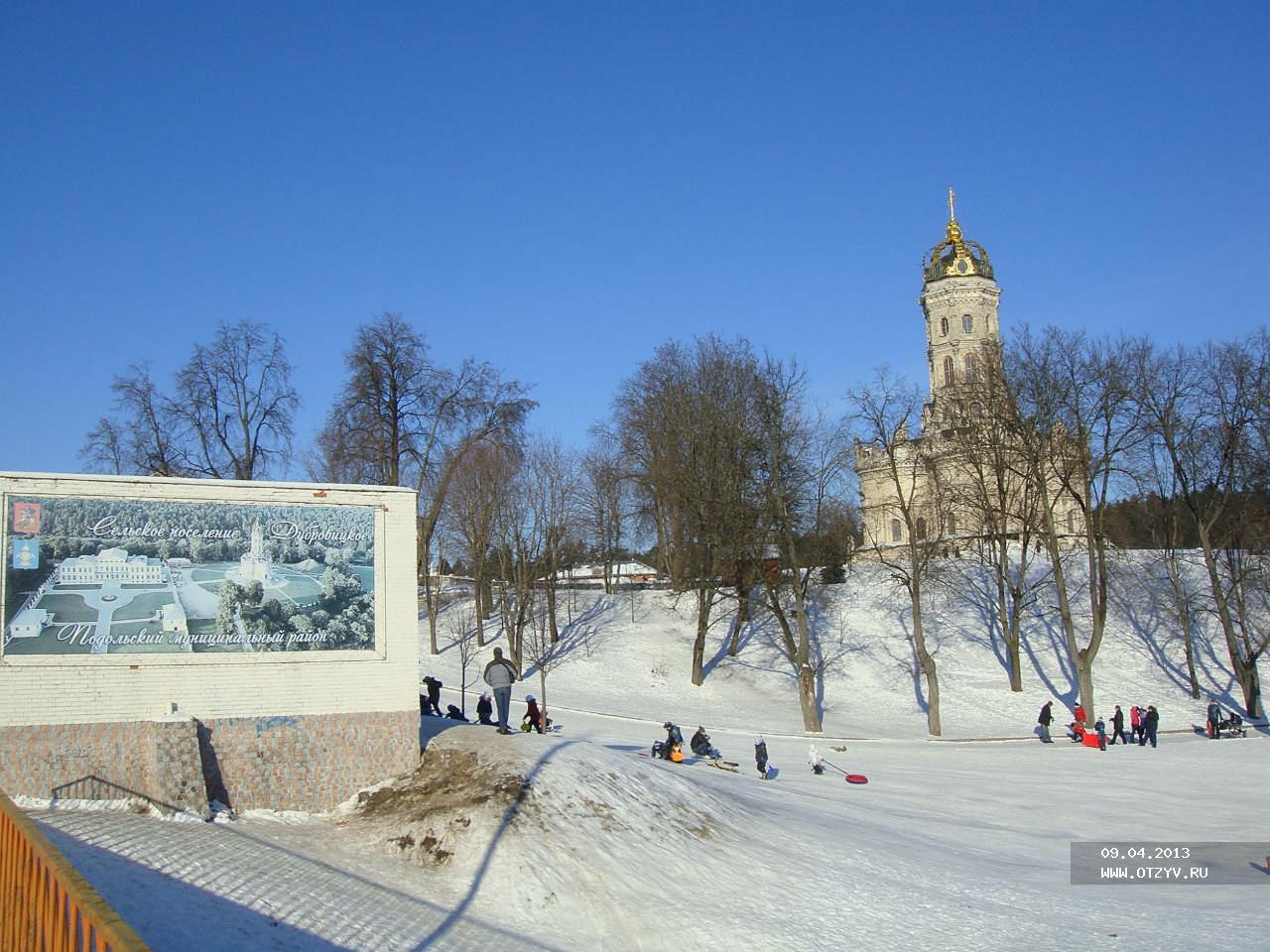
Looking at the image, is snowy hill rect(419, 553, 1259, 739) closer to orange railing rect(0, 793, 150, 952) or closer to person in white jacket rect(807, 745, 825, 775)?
person in white jacket rect(807, 745, 825, 775)

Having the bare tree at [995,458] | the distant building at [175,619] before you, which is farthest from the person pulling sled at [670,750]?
the bare tree at [995,458]

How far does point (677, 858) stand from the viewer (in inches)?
603

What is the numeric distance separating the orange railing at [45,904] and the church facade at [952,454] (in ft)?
96.0

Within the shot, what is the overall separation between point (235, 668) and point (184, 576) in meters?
1.70

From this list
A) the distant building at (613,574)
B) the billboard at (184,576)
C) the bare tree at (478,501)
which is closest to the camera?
the billboard at (184,576)

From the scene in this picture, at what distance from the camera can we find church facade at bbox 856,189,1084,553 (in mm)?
37938

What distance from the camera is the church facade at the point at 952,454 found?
1494 inches

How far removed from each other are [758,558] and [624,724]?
1077cm

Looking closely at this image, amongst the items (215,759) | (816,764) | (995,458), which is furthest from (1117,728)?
(215,759)

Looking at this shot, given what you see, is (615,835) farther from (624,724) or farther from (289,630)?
(624,724)

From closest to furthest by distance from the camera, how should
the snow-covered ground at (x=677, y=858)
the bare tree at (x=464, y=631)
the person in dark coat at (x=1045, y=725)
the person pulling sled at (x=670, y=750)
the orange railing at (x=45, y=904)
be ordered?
1. the orange railing at (x=45, y=904)
2. the snow-covered ground at (x=677, y=858)
3. the person pulling sled at (x=670, y=750)
4. the person in dark coat at (x=1045, y=725)
5. the bare tree at (x=464, y=631)

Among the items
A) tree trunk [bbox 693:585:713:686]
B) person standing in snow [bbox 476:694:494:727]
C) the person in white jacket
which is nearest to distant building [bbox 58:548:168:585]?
person standing in snow [bbox 476:694:494:727]

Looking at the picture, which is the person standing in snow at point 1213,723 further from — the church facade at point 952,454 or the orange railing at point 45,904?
the orange railing at point 45,904

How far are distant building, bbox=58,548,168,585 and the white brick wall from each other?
2.93 feet
